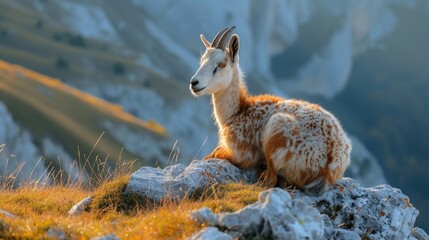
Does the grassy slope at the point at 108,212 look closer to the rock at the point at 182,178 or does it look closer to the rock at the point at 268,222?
the rock at the point at 182,178

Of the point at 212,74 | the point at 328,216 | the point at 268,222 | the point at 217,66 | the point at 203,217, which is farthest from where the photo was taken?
the point at 217,66

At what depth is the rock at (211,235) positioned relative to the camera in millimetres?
7824

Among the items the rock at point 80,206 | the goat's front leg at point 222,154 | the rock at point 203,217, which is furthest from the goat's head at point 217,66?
the rock at point 203,217

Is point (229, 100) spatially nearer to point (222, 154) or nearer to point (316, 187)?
point (222, 154)

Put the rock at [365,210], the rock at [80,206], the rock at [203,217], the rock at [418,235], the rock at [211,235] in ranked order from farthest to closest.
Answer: the rock at [418,235] → the rock at [365,210] → the rock at [80,206] → the rock at [203,217] → the rock at [211,235]

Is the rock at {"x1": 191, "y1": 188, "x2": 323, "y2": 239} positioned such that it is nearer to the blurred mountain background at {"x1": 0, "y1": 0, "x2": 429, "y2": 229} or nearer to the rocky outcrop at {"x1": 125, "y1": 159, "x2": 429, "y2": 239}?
the rocky outcrop at {"x1": 125, "y1": 159, "x2": 429, "y2": 239}

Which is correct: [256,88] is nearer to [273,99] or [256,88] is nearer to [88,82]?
[88,82]

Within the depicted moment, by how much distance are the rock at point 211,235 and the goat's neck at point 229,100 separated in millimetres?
7026

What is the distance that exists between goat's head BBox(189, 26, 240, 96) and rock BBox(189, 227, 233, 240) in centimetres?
635

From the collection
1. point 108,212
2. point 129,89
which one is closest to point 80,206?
point 108,212

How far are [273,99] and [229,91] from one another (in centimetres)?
107

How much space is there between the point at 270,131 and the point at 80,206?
155 inches

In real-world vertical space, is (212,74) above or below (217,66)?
below

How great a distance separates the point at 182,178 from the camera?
1241cm
